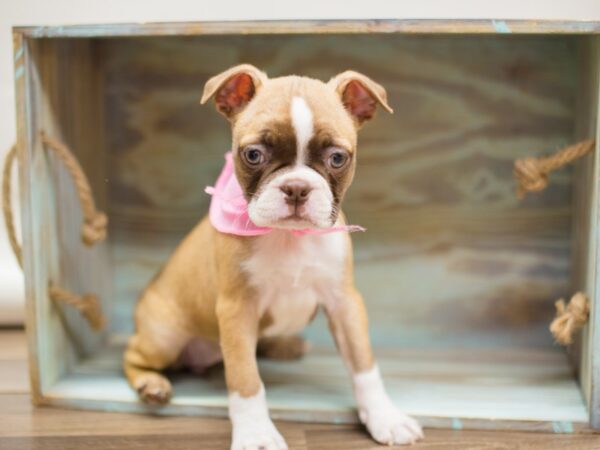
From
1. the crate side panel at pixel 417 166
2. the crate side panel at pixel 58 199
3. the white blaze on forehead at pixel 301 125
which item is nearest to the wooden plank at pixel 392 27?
the white blaze on forehead at pixel 301 125

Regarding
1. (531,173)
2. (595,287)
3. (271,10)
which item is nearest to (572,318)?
(595,287)

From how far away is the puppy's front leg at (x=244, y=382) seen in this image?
168 centimetres

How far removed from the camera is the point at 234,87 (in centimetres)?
165

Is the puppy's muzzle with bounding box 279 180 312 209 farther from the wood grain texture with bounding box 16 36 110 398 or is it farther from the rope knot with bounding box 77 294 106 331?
the rope knot with bounding box 77 294 106 331

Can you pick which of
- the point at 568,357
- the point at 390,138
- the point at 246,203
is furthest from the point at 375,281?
the point at 246,203

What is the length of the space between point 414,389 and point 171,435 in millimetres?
638

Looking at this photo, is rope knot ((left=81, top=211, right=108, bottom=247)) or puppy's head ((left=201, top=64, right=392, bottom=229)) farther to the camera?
rope knot ((left=81, top=211, right=108, bottom=247))

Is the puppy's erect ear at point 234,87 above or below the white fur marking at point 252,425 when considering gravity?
above

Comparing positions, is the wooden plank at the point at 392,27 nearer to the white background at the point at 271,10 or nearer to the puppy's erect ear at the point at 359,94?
the puppy's erect ear at the point at 359,94

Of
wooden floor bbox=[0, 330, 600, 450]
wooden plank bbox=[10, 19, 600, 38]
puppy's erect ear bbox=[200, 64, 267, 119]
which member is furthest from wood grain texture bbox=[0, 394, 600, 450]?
wooden plank bbox=[10, 19, 600, 38]

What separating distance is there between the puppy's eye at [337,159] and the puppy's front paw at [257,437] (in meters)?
0.59

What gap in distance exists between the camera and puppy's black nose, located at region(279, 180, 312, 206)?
4.89ft

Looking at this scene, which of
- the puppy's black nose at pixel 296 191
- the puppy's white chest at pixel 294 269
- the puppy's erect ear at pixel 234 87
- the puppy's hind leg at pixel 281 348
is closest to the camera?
the puppy's black nose at pixel 296 191

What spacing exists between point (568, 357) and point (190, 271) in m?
1.13
